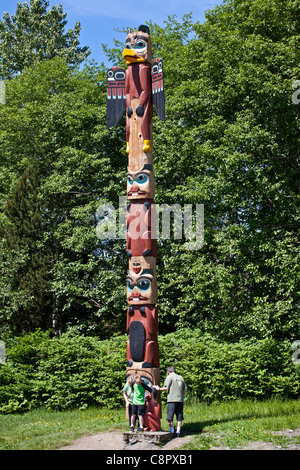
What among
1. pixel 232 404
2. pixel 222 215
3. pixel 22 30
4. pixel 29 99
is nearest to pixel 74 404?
pixel 232 404

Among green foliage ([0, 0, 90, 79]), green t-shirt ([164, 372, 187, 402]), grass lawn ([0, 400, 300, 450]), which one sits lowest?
grass lawn ([0, 400, 300, 450])

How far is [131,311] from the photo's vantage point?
9.97 m

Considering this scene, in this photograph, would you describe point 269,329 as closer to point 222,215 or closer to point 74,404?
point 222,215

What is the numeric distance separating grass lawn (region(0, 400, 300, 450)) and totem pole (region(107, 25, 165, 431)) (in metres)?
1.35

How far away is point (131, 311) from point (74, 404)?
5.85 meters

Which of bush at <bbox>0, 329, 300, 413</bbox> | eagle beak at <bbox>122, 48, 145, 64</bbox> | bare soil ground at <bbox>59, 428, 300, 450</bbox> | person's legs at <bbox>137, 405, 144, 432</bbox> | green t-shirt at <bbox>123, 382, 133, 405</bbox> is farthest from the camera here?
bush at <bbox>0, 329, 300, 413</bbox>

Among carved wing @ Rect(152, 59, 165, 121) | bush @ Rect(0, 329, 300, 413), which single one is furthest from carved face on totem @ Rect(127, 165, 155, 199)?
bush @ Rect(0, 329, 300, 413)

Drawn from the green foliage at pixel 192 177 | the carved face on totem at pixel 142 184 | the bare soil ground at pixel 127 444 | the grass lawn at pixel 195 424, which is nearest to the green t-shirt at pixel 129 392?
the bare soil ground at pixel 127 444

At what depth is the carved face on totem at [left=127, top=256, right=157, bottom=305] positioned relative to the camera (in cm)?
992

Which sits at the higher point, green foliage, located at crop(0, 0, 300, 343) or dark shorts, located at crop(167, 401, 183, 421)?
green foliage, located at crop(0, 0, 300, 343)

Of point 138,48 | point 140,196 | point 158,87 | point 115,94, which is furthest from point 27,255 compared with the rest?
point 138,48

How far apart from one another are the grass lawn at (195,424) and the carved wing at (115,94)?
22.4ft

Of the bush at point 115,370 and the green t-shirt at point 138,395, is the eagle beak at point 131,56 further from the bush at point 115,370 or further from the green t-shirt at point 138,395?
the bush at point 115,370

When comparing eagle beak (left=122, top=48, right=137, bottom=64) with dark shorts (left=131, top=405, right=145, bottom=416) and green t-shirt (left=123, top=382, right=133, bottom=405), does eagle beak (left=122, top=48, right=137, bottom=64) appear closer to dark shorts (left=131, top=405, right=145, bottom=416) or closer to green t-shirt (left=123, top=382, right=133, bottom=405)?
green t-shirt (left=123, top=382, right=133, bottom=405)
